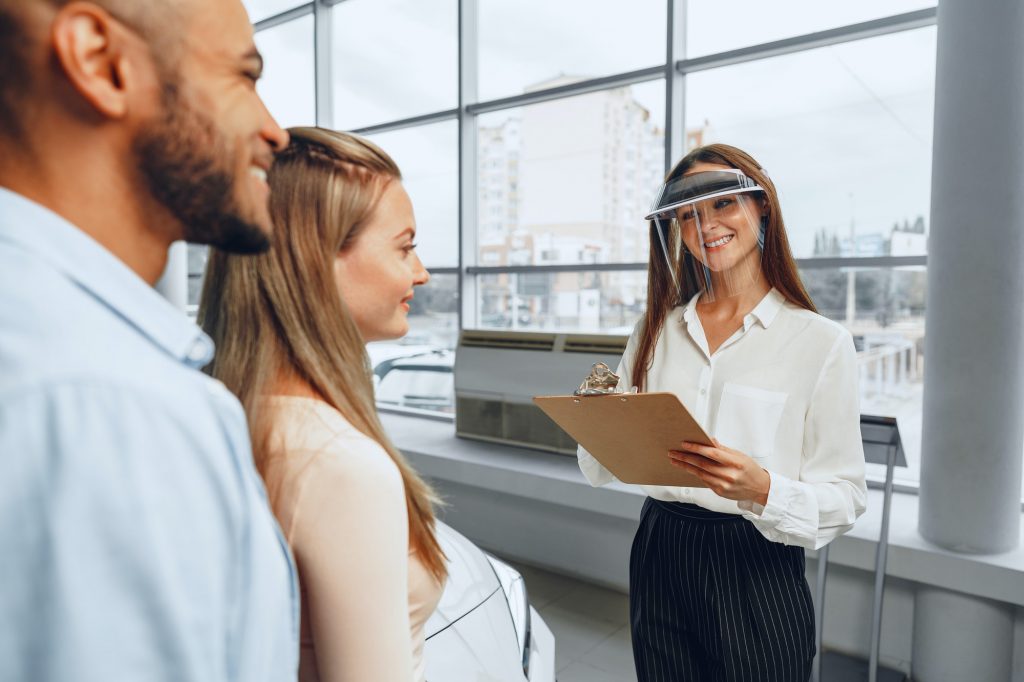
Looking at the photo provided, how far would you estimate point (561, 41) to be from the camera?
4.37 metres

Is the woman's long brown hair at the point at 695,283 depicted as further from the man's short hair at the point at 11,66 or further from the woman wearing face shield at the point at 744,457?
the man's short hair at the point at 11,66

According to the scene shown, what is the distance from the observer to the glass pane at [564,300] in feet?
13.7

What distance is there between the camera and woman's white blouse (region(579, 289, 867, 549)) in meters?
1.38

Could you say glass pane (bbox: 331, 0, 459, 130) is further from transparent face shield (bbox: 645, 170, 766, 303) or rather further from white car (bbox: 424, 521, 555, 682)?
white car (bbox: 424, 521, 555, 682)

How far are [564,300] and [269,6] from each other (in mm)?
3793

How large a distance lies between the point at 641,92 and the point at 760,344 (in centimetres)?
295

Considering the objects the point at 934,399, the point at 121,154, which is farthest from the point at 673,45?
the point at 121,154

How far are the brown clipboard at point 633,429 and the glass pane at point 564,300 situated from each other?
2512 millimetres

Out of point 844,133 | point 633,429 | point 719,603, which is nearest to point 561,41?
point 844,133

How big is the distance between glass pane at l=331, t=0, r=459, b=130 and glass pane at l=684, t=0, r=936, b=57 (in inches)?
67.9

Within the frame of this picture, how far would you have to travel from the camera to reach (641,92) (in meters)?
4.05

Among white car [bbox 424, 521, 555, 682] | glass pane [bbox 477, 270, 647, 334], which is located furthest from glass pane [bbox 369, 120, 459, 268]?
white car [bbox 424, 521, 555, 682]

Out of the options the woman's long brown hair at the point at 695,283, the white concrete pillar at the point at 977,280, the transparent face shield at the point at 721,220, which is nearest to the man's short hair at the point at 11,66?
the transparent face shield at the point at 721,220

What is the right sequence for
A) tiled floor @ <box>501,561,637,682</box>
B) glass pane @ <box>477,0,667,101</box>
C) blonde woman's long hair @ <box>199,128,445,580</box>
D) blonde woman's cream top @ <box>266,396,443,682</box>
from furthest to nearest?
glass pane @ <box>477,0,667,101</box> → tiled floor @ <box>501,561,637,682</box> → blonde woman's long hair @ <box>199,128,445,580</box> → blonde woman's cream top @ <box>266,396,443,682</box>
